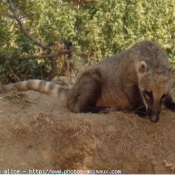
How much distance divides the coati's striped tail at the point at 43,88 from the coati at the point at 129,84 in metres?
0.08

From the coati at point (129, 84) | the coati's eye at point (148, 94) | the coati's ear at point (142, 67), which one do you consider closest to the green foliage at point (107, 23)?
the coati at point (129, 84)

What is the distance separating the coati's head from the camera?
5.14m

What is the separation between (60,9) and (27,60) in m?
2.84

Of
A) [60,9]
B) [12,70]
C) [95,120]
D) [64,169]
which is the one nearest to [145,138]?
[95,120]

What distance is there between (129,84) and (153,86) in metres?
0.52

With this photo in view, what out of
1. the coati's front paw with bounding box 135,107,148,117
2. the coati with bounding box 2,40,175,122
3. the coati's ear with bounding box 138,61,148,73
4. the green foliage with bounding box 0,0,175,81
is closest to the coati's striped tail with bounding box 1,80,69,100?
the coati with bounding box 2,40,175,122

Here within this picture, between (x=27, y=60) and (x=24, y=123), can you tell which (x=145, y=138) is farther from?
(x=27, y=60)

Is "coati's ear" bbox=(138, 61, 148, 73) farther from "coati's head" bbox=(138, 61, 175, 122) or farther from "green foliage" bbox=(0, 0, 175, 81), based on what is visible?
"green foliage" bbox=(0, 0, 175, 81)

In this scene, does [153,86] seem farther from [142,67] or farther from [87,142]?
[87,142]

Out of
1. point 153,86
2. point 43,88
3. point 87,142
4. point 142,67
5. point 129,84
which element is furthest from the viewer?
point 43,88

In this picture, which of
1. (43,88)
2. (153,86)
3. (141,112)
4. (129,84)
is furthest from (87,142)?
(43,88)

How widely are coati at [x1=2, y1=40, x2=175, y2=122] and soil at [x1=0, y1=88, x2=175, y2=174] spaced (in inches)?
13.1

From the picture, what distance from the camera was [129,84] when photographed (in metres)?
5.59

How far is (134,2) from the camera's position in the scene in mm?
11648
